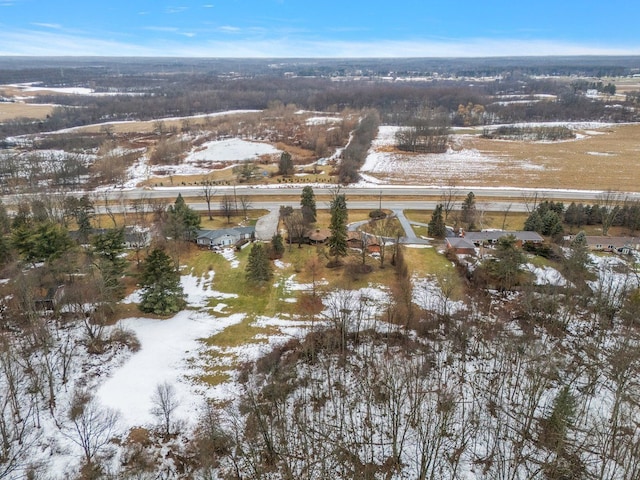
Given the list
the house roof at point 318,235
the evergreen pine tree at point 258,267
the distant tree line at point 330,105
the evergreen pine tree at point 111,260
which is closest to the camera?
the evergreen pine tree at point 111,260

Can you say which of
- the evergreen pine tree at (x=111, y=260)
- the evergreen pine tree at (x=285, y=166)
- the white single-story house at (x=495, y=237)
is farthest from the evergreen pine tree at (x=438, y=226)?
the evergreen pine tree at (x=285, y=166)

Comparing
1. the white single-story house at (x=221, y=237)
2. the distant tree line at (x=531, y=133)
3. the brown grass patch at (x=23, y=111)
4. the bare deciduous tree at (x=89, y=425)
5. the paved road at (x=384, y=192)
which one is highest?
the brown grass patch at (x=23, y=111)

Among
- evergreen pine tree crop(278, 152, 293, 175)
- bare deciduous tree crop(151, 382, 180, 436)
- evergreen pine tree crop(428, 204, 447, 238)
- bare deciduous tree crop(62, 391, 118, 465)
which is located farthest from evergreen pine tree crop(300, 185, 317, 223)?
bare deciduous tree crop(62, 391, 118, 465)

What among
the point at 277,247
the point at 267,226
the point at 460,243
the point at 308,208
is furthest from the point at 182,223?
the point at 460,243

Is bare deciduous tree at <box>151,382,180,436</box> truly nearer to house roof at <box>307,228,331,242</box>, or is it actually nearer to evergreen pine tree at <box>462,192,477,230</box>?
house roof at <box>307,228,331,242</box>

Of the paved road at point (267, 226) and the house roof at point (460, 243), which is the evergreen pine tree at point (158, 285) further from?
the house roof at point (460, 243)

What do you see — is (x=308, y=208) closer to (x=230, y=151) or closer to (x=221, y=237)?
(x=221, y=237)

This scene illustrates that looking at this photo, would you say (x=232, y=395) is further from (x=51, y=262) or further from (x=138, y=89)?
(x=138, y=89)
